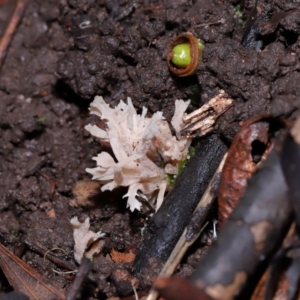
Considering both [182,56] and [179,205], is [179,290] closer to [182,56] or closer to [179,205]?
[179,205]

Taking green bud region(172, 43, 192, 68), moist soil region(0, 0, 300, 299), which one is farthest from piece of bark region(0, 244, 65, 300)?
green bud region(172, 43, 192, 68)

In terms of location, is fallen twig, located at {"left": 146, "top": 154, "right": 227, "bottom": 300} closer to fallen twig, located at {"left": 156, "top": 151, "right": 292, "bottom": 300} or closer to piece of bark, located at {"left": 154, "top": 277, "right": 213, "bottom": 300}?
fallen twig, located at {"left": 156, "top": 151, "right": 292, "bottom": 300}

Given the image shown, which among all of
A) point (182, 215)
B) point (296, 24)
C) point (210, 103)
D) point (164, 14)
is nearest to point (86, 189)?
point (182, 215)

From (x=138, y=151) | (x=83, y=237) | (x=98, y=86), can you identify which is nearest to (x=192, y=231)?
(x=138, y=151)

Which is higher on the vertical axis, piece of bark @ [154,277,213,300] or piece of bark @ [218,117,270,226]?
piece of bark @ [218,117,270,226]

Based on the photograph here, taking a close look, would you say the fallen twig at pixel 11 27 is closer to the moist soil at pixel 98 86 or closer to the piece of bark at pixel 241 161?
the moist soil at pixel 98 86

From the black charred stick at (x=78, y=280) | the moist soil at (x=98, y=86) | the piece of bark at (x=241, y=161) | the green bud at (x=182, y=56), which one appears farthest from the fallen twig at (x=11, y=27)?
the piece of bark at (x=241, y=161)
